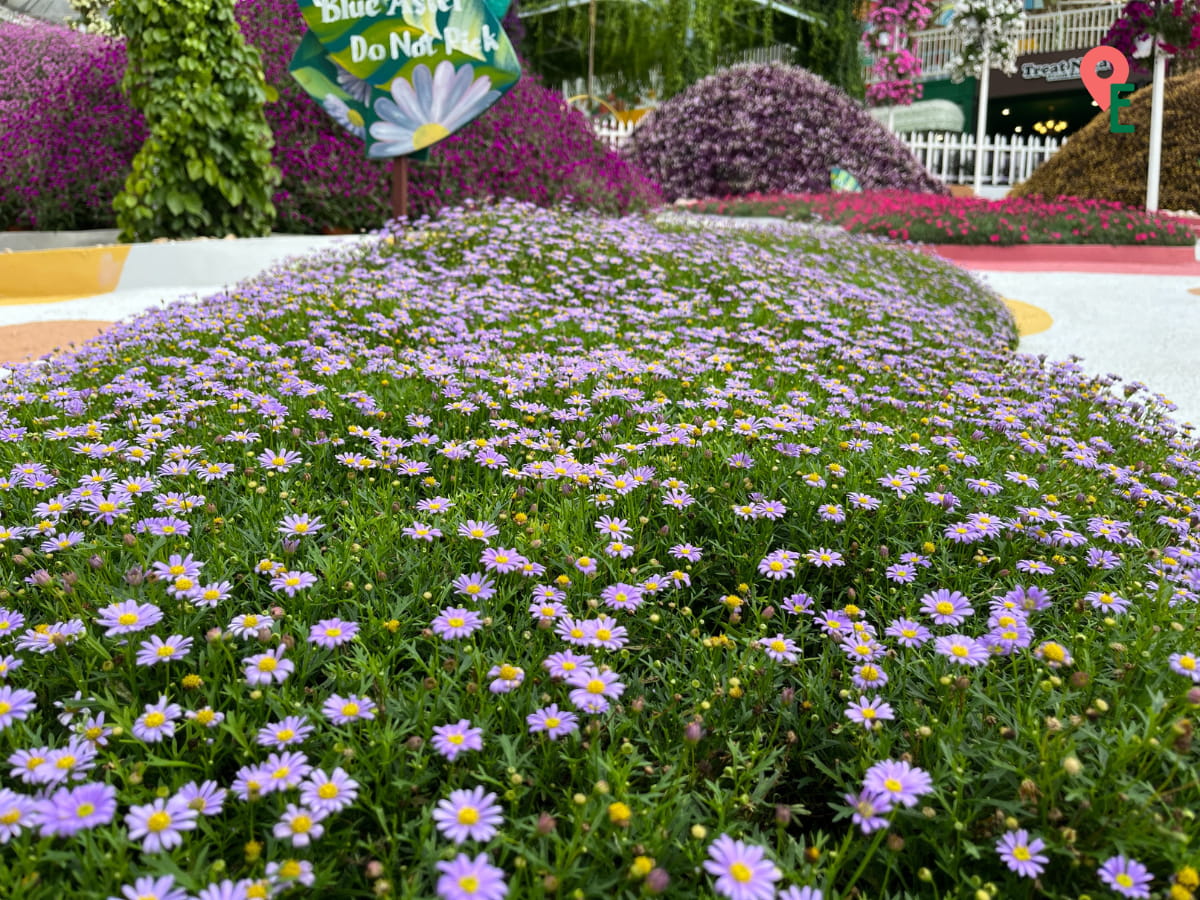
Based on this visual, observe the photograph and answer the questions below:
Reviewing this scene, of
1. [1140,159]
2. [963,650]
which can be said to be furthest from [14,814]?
[1140,159]

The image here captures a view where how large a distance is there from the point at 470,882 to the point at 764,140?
50.0 ft

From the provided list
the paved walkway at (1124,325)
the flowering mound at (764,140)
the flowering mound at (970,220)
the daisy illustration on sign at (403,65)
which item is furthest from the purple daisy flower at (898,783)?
the flowering mound at (764,140)

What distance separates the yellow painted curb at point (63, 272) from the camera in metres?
6.28

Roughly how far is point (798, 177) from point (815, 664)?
47.4ft

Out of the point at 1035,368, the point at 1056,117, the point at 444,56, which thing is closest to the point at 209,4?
the point at 444,56

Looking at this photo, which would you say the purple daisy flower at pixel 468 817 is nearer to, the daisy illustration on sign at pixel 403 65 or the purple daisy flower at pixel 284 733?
the purple daisy flower at pixel 284 733

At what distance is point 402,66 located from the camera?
648cm

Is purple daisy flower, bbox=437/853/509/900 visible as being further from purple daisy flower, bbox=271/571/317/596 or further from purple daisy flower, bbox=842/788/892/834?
purple daisy flower, bbox=271/571/317/596

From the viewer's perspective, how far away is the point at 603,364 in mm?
3004

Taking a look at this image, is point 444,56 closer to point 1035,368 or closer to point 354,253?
point 354,253

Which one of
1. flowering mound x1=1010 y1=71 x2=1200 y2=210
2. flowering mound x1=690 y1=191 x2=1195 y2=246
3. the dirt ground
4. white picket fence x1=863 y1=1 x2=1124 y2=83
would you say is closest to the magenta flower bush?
the dirt ground

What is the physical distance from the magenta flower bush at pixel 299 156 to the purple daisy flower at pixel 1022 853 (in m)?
7.38

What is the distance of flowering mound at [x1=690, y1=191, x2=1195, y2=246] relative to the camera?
1061cm

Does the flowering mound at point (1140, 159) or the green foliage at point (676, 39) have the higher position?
the green foliage at point (676, 39)
